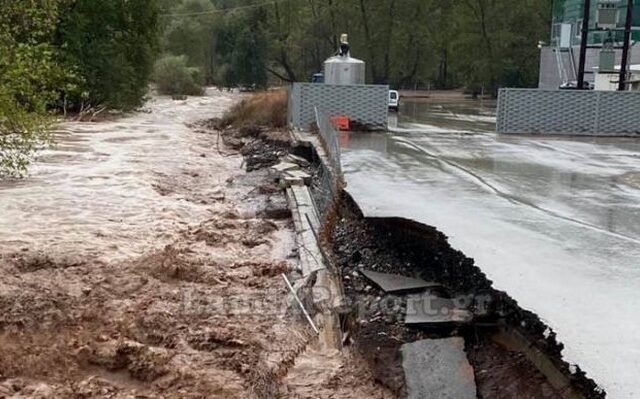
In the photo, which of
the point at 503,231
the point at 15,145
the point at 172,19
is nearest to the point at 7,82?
the point at 15,145

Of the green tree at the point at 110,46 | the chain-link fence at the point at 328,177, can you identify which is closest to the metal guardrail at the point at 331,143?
the chain-link fence at the point at 328,177

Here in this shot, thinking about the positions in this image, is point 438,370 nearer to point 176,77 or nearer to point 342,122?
point 342,122

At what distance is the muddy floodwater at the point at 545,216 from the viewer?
17.7 feet

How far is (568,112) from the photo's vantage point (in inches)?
Result: 904

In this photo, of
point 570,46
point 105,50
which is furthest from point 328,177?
point 570,46

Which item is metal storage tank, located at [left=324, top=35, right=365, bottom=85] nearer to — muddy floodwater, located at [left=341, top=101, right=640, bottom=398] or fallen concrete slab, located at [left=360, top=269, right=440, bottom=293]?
muddy floodwater, located at [left=341, top=101, right=640, bottom=398]

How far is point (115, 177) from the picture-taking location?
56.1 ft

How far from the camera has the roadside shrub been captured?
26.5m

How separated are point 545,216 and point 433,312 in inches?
149

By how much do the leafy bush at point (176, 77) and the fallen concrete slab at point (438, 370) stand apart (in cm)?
5685

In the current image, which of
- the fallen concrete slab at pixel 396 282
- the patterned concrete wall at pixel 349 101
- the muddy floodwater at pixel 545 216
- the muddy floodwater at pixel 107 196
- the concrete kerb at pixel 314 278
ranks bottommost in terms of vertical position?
the muddy floodwater at pixel 107 196

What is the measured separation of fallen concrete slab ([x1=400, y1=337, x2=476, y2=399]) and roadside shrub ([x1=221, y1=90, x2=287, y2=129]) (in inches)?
796

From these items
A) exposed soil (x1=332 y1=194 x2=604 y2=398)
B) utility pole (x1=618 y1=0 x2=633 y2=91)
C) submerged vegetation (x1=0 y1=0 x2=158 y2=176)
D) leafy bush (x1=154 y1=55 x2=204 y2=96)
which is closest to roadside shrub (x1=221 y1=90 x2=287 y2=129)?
submerged vegetation (x1=0 y1=0 x2=158 y2=176)

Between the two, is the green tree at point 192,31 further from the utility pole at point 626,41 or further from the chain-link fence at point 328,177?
the chain-link fence at point 328,177
